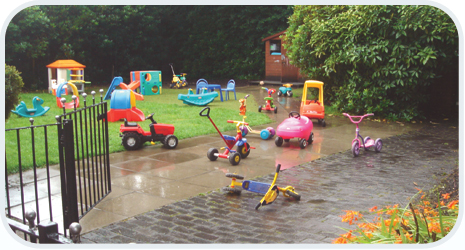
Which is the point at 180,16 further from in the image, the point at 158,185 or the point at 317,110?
the point at 158,185

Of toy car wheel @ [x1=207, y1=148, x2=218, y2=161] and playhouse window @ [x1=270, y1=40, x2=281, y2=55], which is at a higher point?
playhouse window @ [x1=270, y1=40, x2=281, y2=55]

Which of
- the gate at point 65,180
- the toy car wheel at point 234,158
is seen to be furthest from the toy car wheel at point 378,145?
the gate at point 65,180

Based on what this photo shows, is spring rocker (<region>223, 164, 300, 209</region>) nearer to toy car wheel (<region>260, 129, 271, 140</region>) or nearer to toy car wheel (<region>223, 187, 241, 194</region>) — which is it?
toy car wheel (<region>223, 187, 241, 194</region>)

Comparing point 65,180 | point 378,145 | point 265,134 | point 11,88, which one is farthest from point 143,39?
point 65,180

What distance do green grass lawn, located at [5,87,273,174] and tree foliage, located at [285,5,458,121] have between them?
2.76 m

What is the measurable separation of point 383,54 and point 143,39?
54.9 ft

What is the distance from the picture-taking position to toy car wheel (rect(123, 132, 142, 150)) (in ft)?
26.6

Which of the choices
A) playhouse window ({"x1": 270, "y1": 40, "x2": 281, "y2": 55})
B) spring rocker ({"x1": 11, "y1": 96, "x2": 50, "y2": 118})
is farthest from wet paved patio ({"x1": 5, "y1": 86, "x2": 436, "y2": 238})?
playhouse window ({"x1": 270, "y1": 40, "x2": 281, "y2": 55})

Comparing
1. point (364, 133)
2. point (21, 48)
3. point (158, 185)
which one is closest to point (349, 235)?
point (158, 185)

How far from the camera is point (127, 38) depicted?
79.3 ft

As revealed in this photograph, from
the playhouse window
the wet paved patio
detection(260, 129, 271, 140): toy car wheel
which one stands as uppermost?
the playhouse window

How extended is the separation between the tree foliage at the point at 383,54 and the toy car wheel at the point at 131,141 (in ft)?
22.2

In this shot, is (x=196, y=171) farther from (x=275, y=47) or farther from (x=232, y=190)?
(x=275, y=47)

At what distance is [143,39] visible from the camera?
2489 cm
